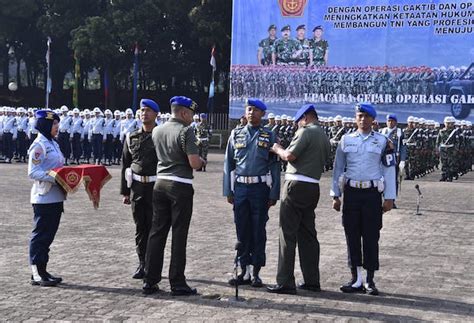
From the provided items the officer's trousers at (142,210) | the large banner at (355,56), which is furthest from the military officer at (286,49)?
the officer's trousers at (142,210)

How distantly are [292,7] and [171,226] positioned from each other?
27307 mm

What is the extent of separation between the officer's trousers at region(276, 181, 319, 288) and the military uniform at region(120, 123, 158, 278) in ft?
4.67

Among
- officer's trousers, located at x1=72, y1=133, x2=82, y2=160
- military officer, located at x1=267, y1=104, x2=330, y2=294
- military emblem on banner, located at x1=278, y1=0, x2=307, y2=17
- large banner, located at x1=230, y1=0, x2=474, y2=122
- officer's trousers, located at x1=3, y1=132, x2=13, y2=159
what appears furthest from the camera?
military emblem on banner, located at x1=278, y1=0, x2=307, y2=17

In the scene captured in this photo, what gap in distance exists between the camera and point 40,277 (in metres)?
7.18

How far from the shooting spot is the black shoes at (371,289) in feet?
23.3

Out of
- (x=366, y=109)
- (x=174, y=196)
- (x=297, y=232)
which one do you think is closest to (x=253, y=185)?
(x=297, y=232)

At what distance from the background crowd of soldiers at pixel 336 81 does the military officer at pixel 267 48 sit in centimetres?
37

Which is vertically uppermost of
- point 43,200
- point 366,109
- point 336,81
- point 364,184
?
point 336,81

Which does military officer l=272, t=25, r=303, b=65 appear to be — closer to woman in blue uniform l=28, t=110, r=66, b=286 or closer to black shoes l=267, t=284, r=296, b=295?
woman in blue uniform l=28, t=110, r=66, b=286

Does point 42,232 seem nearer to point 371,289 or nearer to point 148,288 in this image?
point 148,288

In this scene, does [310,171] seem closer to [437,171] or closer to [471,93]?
[437,171]

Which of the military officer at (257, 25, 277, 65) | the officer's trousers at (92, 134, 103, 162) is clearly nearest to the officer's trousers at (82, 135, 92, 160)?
the officer's trousers at (92, 134, 103, 162)

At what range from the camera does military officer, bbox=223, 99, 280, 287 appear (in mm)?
7270

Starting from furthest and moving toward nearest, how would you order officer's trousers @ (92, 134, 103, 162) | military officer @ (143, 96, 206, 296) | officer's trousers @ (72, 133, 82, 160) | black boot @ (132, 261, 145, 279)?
officer's trousers @ (72, 133, 82, 160), officer's trousers @ (92, 134, 103, 162), black boot @ (132, 261, 145, 279), military officer @ (143, 96, 206, 296)
